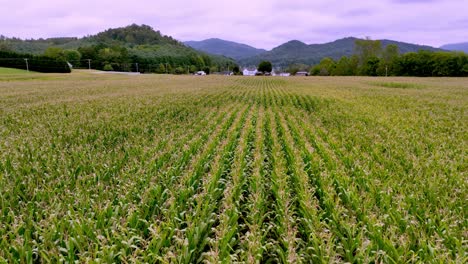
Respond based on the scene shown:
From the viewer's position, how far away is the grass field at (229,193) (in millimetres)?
3650

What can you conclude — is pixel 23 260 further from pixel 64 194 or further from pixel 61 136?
pixel 61 136

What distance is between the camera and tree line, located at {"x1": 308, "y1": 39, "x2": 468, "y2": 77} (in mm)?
90438

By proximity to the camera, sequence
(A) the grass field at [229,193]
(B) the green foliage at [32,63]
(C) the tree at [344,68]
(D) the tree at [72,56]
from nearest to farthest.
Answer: (A) the grass field at [229,193]
(B) the green foliage at [32,63]
(D) the tree at [72,56]
(C) the tree at [344,68]

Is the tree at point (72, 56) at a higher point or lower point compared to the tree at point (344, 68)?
higher

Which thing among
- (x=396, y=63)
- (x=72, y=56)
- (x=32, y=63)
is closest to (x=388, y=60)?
(x=396, y=63)

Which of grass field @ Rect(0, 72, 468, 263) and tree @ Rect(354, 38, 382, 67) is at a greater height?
tree @ Rect(354, 38, 382, 67)

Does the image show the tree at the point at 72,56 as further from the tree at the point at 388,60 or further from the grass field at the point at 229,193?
the grass field at the point at 229,193

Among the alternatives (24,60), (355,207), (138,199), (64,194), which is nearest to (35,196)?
(64,194)

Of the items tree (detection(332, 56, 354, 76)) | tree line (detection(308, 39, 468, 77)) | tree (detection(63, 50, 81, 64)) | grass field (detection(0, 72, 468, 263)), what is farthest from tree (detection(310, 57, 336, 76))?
grass field (detection(0, 72, 468, 263))

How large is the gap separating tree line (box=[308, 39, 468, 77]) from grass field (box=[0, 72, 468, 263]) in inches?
3831

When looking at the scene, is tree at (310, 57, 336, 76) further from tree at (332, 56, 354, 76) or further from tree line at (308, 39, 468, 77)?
tree at (332, 56, 354, 76)

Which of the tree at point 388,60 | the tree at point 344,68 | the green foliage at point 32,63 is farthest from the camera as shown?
the tree at point 344,68

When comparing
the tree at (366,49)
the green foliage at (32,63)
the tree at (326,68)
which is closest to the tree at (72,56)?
the green foliage at (32,63)

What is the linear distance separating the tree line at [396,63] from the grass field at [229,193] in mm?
97302
